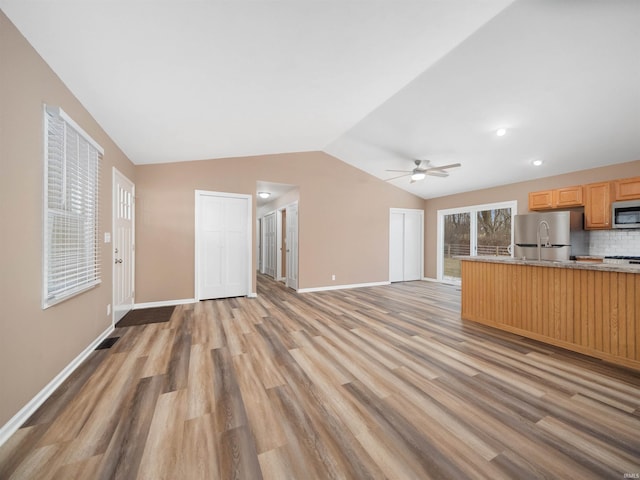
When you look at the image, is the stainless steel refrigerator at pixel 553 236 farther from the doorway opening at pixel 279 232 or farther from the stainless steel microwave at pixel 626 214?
the doorway opening at pixel 279 232

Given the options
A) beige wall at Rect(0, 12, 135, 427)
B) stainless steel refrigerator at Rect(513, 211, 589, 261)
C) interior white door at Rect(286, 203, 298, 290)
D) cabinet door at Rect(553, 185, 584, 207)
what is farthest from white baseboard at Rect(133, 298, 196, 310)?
cabinet door at Rect(553, 185, 584, 207)

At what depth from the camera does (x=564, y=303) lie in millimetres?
2787

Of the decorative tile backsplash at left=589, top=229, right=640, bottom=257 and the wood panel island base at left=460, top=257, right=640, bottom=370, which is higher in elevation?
the decorative tile backsplash at left=589, top=229, right=640, bottom=257

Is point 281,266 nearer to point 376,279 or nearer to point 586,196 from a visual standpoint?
point 376,279

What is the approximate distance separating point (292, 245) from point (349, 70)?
4247 mm

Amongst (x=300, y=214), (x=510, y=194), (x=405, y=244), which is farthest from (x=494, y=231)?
(x=300, y=214)

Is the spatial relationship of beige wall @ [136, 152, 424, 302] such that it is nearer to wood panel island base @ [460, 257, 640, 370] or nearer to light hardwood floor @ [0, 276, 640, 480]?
light hardwood floor @ [0, 276, 640, 480]

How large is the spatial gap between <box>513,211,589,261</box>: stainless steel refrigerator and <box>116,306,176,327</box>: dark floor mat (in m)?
5.79

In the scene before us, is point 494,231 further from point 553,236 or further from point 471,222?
point 553,236

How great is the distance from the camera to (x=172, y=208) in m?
4.61

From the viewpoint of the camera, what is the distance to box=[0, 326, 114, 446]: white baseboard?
1.49m

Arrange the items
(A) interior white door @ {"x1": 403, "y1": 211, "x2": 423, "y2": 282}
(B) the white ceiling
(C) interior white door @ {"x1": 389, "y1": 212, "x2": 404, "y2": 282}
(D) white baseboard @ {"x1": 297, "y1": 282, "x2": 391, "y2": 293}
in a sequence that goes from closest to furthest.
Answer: (B) the white ceiling, (D) white baseboard @ {"x1": 297, "y1": 282, "x2": 391, "y2": 293}, (C) interior white door @ {"x1": 389, "y1": 212, "x2": 404, "y2": 282}, (A) interior white door @ {"x1": 403, "y1": 211, "x2": 423, "y2": 282}

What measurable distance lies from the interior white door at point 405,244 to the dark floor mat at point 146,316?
5313 mm

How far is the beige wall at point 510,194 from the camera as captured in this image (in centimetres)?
428
